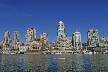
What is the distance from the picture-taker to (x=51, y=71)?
94938mm

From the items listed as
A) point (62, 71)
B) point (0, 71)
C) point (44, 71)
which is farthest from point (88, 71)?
point (0, 71)

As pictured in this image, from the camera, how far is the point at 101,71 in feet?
310

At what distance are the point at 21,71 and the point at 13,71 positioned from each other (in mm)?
3006

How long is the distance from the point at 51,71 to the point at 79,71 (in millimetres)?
10825

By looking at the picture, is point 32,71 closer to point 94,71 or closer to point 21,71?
point 21,71

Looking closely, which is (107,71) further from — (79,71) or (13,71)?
(13,71)

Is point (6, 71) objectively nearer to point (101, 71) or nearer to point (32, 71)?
point (32, 71)

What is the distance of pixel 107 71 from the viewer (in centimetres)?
9419

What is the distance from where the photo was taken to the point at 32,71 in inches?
3674

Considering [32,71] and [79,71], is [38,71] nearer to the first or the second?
[32,71]

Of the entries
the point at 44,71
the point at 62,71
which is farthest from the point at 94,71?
the point at 44,71

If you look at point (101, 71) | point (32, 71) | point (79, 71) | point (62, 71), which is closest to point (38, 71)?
point (32, 71)

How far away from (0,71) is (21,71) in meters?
7.83

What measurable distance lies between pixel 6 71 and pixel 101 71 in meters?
35.9
